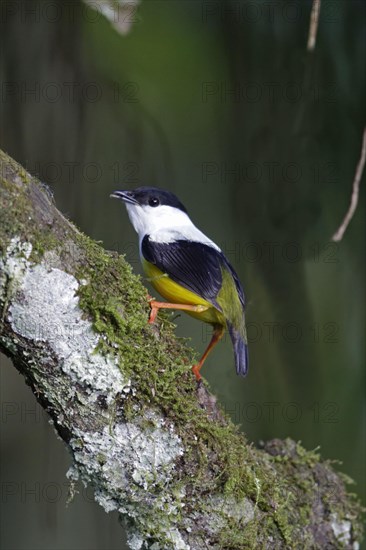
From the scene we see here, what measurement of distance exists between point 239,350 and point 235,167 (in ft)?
7.69

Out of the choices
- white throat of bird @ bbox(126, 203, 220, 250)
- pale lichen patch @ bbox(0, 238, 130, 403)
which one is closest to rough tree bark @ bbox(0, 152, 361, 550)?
pale lichen patch @ bbox(0, 238, 130, 403)

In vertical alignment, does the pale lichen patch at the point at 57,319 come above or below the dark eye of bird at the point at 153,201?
above

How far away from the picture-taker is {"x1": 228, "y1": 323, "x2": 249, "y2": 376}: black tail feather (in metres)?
A: 3.25

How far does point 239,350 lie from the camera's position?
3.27 metres

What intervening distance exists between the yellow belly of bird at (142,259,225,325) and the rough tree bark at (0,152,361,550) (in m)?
0.61

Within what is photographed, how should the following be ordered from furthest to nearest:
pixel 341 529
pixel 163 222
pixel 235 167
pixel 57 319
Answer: pixel 235 167
pixel 163 222
pixel 341 529
pixel 57 319

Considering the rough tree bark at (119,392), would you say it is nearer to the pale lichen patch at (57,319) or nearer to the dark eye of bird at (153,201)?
the pale lichen patch at (57,319)

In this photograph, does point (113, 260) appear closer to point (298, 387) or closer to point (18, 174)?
point (18, 174)

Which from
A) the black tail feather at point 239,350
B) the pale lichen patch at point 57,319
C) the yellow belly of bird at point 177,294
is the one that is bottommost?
the black tail feather at point 239,350

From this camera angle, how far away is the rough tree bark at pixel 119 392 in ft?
7.11

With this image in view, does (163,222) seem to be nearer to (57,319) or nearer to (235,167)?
(57,319)

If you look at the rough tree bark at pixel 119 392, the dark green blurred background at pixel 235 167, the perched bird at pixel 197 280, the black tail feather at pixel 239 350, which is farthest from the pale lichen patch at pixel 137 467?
the dark green blurred background at pixel 235 167

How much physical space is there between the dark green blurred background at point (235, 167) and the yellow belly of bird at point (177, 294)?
5.01 ft

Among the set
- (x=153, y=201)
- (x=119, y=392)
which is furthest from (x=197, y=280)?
(x=119, y=392)
